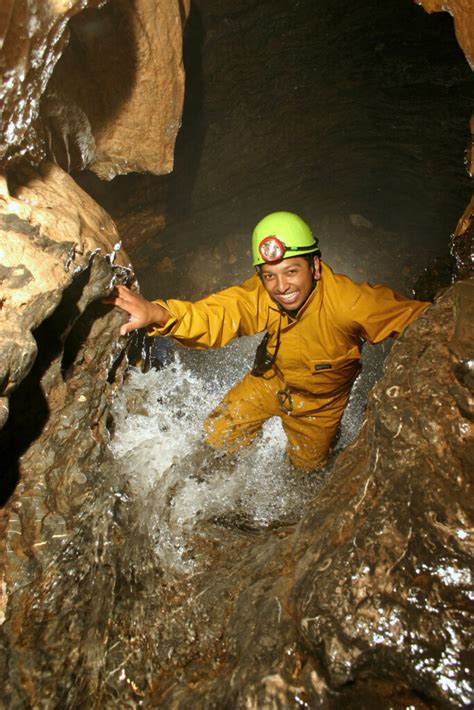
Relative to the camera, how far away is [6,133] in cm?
224

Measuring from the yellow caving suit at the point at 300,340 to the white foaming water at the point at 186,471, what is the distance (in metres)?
0.21

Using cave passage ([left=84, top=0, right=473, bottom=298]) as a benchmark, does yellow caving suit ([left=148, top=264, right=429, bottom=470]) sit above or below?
below

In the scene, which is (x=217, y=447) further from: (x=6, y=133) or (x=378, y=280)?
(x=378, y=280)

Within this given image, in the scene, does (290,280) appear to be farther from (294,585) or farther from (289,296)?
(294,585)

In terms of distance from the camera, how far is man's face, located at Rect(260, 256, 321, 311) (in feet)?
9.86

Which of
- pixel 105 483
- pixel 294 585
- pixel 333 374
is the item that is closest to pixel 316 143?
pixel 333 374

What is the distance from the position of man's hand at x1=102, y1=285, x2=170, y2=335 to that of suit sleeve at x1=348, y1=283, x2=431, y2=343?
49.5 inches

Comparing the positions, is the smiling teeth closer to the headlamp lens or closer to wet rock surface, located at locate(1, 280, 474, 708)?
the headlamp lens

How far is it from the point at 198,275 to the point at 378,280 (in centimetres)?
261

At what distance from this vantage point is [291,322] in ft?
10.6

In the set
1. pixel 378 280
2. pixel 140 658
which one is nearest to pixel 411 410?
pixel 140 658

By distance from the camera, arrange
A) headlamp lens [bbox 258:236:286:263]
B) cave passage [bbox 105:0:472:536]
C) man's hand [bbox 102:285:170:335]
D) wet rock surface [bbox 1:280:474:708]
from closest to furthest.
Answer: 1. wet rock surface [bbox 1:280:474:708]
2. man's hand [bbox 102:285:170:335]
3. headlamp lens [bbox 258:236:286:263]
4. cave passage [bbox 105:0:472:536]

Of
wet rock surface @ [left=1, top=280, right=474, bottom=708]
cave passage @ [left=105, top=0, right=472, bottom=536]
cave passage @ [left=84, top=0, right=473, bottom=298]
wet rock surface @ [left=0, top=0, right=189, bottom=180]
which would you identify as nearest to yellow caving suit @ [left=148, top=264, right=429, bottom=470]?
cave passage @ [left=105, top=0, right=472, bottom=536]

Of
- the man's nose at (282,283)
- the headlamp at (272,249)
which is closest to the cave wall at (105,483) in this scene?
the headlamp at (272,249)
